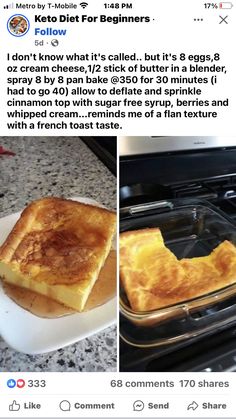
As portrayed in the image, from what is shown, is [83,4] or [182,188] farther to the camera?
[182,188]

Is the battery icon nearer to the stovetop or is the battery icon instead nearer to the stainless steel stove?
the stainless steel stove

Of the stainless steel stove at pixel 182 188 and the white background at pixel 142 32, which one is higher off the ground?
the white background at pixel 142 32

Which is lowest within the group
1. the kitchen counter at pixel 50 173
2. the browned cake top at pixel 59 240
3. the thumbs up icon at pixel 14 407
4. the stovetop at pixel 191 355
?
the thumbs up icon at pixel 14 407

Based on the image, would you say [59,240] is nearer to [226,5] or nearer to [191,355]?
[191,355]

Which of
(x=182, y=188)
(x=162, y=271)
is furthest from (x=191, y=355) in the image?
(x=182, y=188)

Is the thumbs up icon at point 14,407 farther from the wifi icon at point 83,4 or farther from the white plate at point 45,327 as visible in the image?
the wifi icon at point 83,4

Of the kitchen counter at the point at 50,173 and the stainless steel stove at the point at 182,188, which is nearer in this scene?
the stainless steel stove at the point at 182,188

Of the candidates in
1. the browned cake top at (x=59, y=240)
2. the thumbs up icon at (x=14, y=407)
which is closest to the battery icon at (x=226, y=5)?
the browned cake top at (x=59, y=240)
